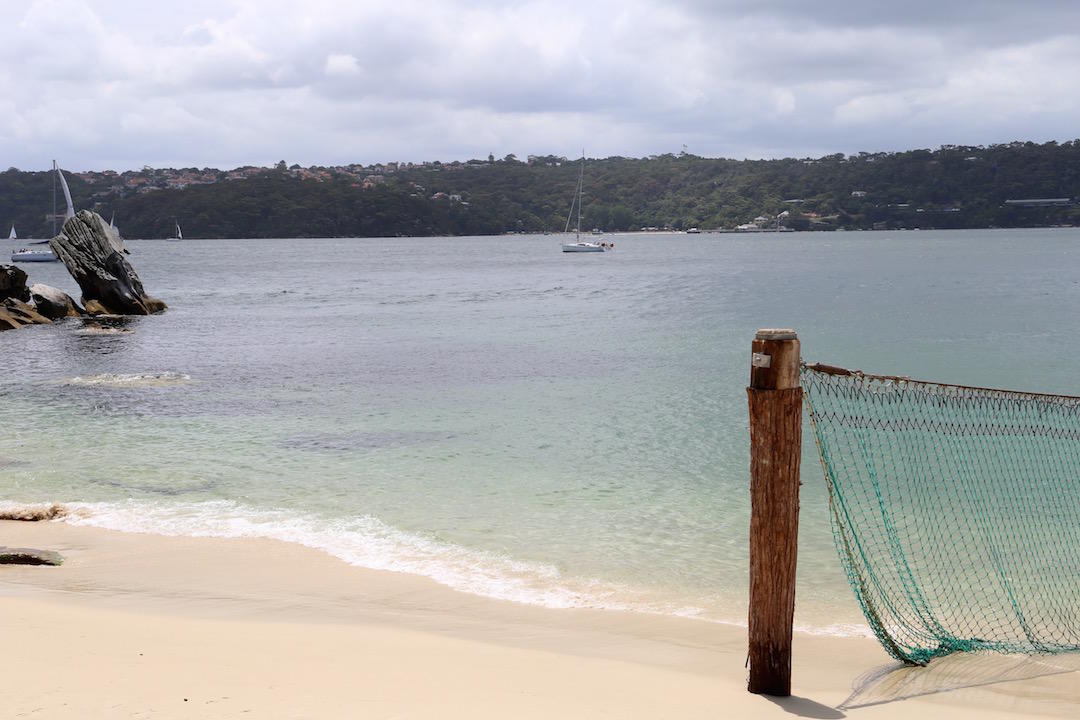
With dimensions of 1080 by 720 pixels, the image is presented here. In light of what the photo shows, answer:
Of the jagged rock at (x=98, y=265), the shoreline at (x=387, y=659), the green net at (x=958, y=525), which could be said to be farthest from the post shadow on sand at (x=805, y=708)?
the jagged rock at (x=98, y=265)

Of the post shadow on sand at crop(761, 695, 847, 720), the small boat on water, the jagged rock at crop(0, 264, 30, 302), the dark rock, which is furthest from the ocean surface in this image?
the small boat on water

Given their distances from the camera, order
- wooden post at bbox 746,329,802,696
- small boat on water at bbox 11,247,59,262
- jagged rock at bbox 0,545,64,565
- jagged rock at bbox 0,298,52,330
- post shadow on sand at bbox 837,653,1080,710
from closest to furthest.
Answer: wooden post at bbox 746,329,802,696 < post shadow on sand at bbox 837,653,1080,710 < jagged rock at bbox 0,545,64,565 < jagged rock at bbox 0,298,52,330 < small boat on water at bbox 11,247,59,262

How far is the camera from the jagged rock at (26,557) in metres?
9.28

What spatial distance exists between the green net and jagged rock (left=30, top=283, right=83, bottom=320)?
3473cm

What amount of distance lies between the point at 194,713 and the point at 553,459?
32.7ft

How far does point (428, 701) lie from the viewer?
5855mm

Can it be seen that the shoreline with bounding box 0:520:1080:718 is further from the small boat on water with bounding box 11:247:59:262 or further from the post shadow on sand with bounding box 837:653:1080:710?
the small boat on water with bounding box 11:247:59:262

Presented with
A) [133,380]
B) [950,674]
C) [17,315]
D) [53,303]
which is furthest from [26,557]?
[53,303]

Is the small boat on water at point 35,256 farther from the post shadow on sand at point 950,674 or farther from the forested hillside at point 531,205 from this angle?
the post shadow on sand at point 950,674

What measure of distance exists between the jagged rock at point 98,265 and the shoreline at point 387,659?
117ft

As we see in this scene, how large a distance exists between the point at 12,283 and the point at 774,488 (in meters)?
43.2

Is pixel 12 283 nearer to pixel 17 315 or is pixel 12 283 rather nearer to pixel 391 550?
pixel 17 315

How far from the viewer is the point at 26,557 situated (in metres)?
9.33

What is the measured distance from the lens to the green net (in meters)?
7.64
